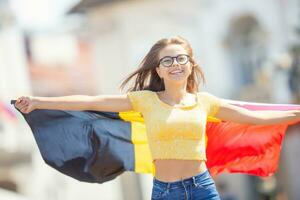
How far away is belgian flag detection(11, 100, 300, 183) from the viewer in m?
6.74

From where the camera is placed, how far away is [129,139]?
701 centimetres

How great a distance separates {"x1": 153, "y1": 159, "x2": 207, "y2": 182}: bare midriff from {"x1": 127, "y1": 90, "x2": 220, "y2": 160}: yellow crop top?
0.03 meters

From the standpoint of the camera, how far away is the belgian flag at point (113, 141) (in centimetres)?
674

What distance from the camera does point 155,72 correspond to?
626 cm

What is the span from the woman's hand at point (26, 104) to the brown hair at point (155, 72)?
0.69m

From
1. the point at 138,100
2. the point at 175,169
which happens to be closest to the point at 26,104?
the point at 138,100

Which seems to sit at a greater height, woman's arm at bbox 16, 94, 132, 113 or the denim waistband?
woman's arm at bbox 16, 94, 132, 113

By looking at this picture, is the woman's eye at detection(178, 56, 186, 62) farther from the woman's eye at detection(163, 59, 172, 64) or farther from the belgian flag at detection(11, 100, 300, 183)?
the belgian flag at detection(11, 100, 300, 183)

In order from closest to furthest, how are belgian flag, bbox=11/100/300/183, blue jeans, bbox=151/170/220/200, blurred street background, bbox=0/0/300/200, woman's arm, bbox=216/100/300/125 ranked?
blue jeans, bbox=151/170/220/200 → woman's arm, bbox=216/100/300/125 → belgian flag, bbox=11/100/300/183 → blurred street background, bbox=0/0/300/200

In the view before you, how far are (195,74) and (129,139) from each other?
900 millimetres

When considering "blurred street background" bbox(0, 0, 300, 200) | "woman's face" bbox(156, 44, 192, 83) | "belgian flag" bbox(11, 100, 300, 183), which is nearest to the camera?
"woman's face" bbox(156, 44, 192, 83)

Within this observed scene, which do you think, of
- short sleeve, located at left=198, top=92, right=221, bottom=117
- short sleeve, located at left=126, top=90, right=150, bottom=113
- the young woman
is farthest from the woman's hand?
short sleeve, located at left=198, top=92, right=221, bottom=117

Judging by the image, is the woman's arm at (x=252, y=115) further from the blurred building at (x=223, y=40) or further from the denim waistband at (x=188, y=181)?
the blurred building at (x=223, y=40)

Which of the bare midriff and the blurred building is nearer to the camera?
the bare midriff
